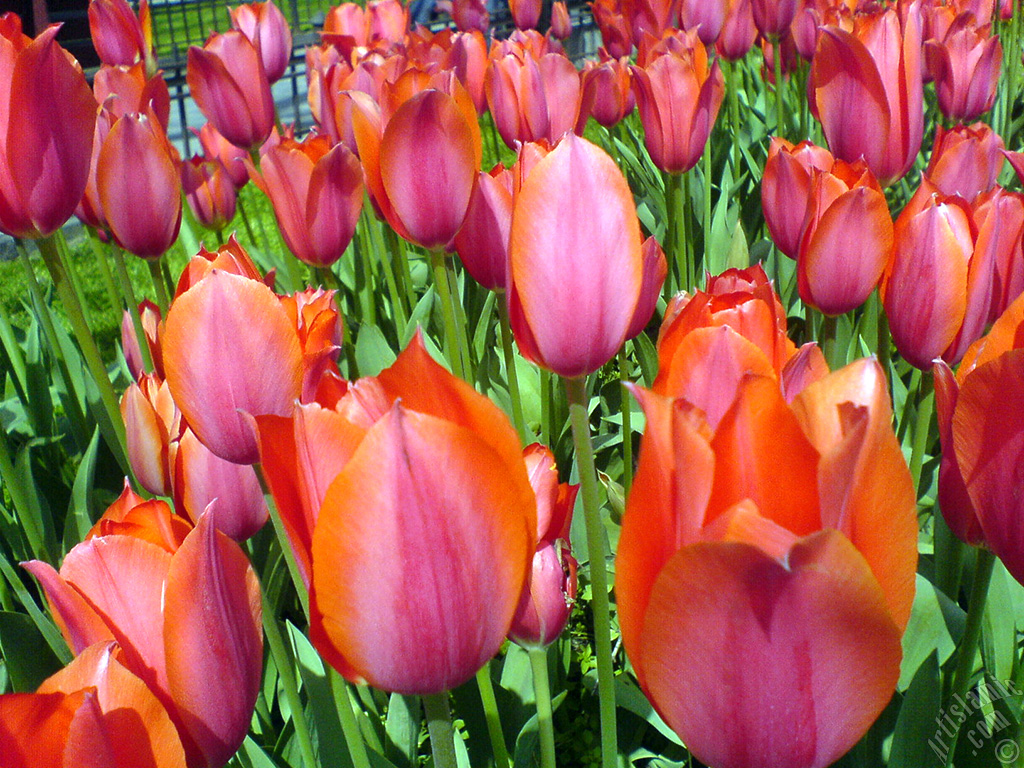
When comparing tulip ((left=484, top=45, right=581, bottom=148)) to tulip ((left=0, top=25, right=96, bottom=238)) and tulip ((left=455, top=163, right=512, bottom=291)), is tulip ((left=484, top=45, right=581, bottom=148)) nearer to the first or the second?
tulip ((left=455, top=163, right=512, bottom=291))

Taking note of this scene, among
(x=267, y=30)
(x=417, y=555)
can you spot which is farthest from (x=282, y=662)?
(x=267, y=30)

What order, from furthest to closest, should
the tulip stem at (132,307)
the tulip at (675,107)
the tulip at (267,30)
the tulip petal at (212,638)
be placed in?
the tulip at (267,30) < the tulip at (675,107) < the tulip stem at (132,307) < the tulip petal at (212,638)

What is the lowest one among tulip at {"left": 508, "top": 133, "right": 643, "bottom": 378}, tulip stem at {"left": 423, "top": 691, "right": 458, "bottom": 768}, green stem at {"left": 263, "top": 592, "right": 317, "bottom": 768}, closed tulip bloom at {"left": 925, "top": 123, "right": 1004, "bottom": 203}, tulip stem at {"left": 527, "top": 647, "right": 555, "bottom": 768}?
tulip stem at {"left": 527, "top": 647, "right": 555, "bottom": 768}

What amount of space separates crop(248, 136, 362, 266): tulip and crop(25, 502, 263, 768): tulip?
1036mm

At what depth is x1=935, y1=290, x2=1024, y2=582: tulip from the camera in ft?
1.74

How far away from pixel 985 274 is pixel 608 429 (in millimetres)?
1019

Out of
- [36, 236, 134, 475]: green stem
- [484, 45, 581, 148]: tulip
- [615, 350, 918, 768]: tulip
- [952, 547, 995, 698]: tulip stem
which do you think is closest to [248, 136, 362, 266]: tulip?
[484, 45, 581, 148]: tulip

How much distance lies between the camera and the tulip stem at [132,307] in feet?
4.61

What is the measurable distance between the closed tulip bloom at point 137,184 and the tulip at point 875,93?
3.25 feet

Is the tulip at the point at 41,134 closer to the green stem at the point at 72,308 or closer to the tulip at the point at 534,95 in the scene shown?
the green stem at the point at 72,308

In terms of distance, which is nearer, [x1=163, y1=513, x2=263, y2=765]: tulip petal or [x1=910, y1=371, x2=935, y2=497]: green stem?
[x1=163, y1=513, x2=263, y2=765]: tulip petal

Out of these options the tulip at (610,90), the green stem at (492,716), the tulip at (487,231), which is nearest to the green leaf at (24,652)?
the green stem at (492,716)

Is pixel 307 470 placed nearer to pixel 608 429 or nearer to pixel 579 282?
pixel 579 282

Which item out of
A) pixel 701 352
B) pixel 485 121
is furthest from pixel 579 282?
pixel 485 121
